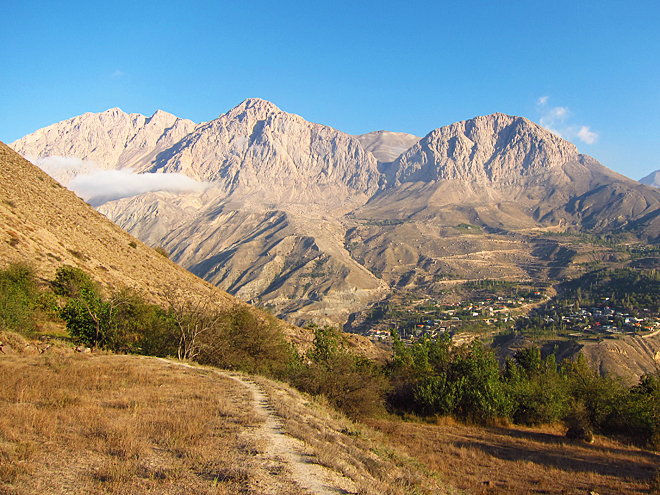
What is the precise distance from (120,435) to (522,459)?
13.8 meters

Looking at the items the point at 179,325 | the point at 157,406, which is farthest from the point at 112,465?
the point at 179,325

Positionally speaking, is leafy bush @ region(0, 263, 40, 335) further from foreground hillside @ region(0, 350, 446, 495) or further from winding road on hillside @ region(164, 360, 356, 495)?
winding road on hillside @ region(164, 360, 356, 495)

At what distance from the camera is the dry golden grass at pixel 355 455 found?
7.52m

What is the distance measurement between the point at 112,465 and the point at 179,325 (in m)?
17.9

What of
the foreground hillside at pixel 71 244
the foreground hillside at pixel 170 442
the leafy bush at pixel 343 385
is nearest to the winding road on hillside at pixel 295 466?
the foreground hillside at pixel 170 442

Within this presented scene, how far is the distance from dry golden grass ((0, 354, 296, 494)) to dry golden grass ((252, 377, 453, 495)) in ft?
4.03

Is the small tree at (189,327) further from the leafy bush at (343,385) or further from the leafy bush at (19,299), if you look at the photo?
the leafy bush at (19,299)

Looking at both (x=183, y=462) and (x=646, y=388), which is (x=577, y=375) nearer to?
(x=646, y=388)

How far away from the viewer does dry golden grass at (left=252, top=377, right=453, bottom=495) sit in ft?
24.7

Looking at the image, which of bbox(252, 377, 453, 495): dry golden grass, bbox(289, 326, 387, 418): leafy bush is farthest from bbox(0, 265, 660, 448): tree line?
bbox(252, 377, 453, 495): dry golden grass

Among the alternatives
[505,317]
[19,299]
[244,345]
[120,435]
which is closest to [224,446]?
[120,435]

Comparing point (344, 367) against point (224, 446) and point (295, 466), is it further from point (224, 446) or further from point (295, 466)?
point (295, 466)

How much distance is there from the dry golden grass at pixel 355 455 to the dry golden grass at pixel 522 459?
211cm

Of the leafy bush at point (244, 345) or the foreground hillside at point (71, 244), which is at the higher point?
the foreground hillside at point (71, 244)
